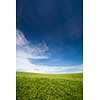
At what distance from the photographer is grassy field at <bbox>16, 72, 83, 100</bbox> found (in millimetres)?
1722

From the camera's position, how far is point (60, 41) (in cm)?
176

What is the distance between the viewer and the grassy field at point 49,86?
5.65 ft

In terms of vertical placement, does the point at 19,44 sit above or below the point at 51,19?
below

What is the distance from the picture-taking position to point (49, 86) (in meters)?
1.74

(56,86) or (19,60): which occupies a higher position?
(19,60)
